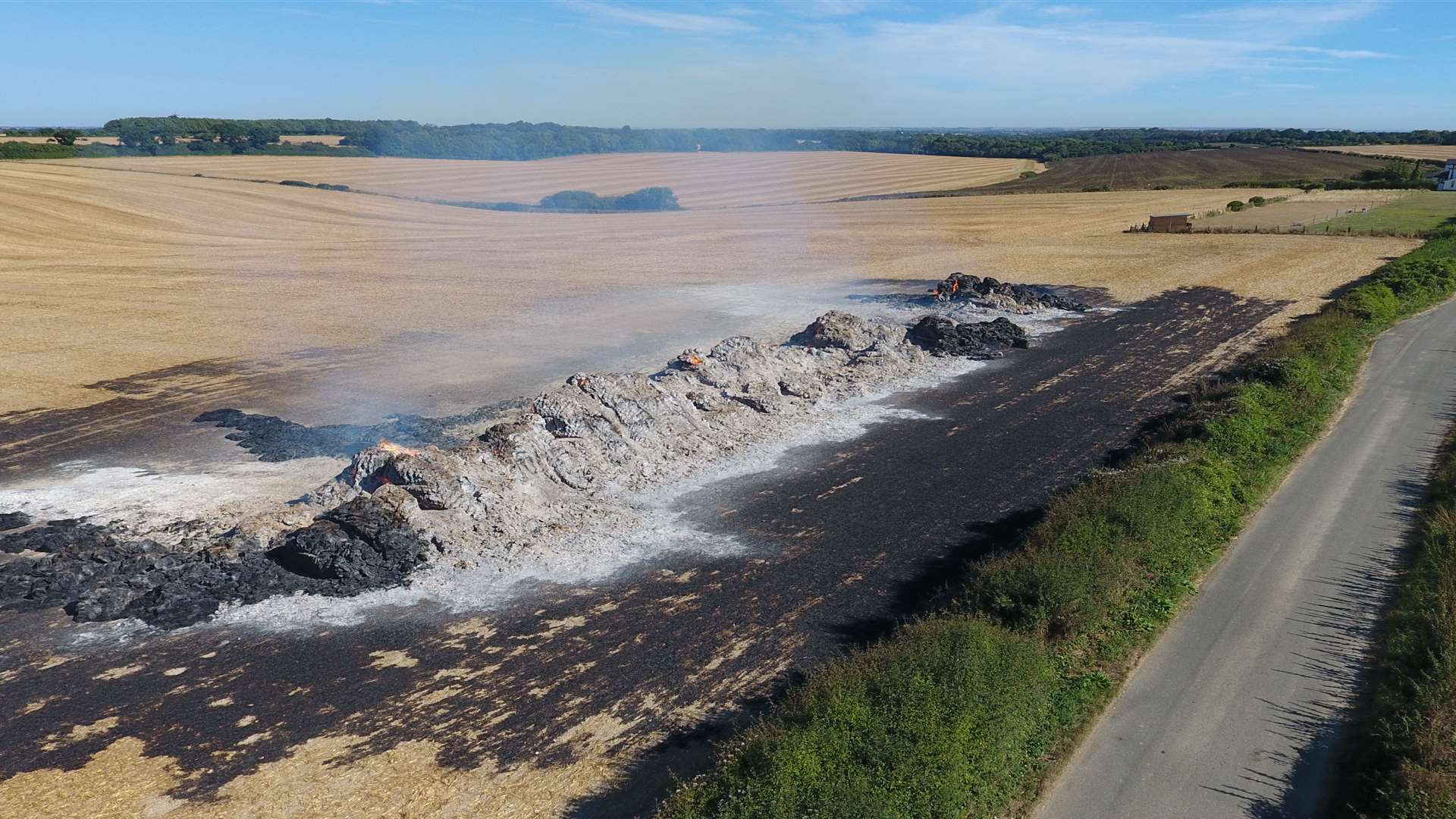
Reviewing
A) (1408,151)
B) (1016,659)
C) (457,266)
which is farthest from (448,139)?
(1408,151)

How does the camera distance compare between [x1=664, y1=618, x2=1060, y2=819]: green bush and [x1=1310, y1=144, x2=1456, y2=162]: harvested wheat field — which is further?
[x1=1310, y1=144, x2=1456, y2=162]: harvested wheat field

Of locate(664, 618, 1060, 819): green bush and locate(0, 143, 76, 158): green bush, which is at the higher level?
locate(0, 143, 76, 158): green bush

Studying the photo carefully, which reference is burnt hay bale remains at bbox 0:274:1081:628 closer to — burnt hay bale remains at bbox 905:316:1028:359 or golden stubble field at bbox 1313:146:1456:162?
burnt hay bale remains at bbox 905:316:1028:359

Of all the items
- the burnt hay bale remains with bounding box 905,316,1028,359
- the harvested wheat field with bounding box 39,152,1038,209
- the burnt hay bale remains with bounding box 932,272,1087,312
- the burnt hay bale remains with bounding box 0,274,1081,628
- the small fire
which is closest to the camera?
the burnt hay bale remains with bounding box 0,274,1081,628

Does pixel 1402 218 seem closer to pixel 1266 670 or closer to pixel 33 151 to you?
pixel 1266 670

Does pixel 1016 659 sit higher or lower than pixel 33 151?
lower

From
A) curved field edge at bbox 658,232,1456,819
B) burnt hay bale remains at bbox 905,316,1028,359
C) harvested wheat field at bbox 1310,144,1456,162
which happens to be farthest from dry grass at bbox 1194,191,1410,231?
curved field edge at bbox 658,232,1456,819

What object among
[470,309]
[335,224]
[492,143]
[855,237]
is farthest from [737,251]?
[492,143]
